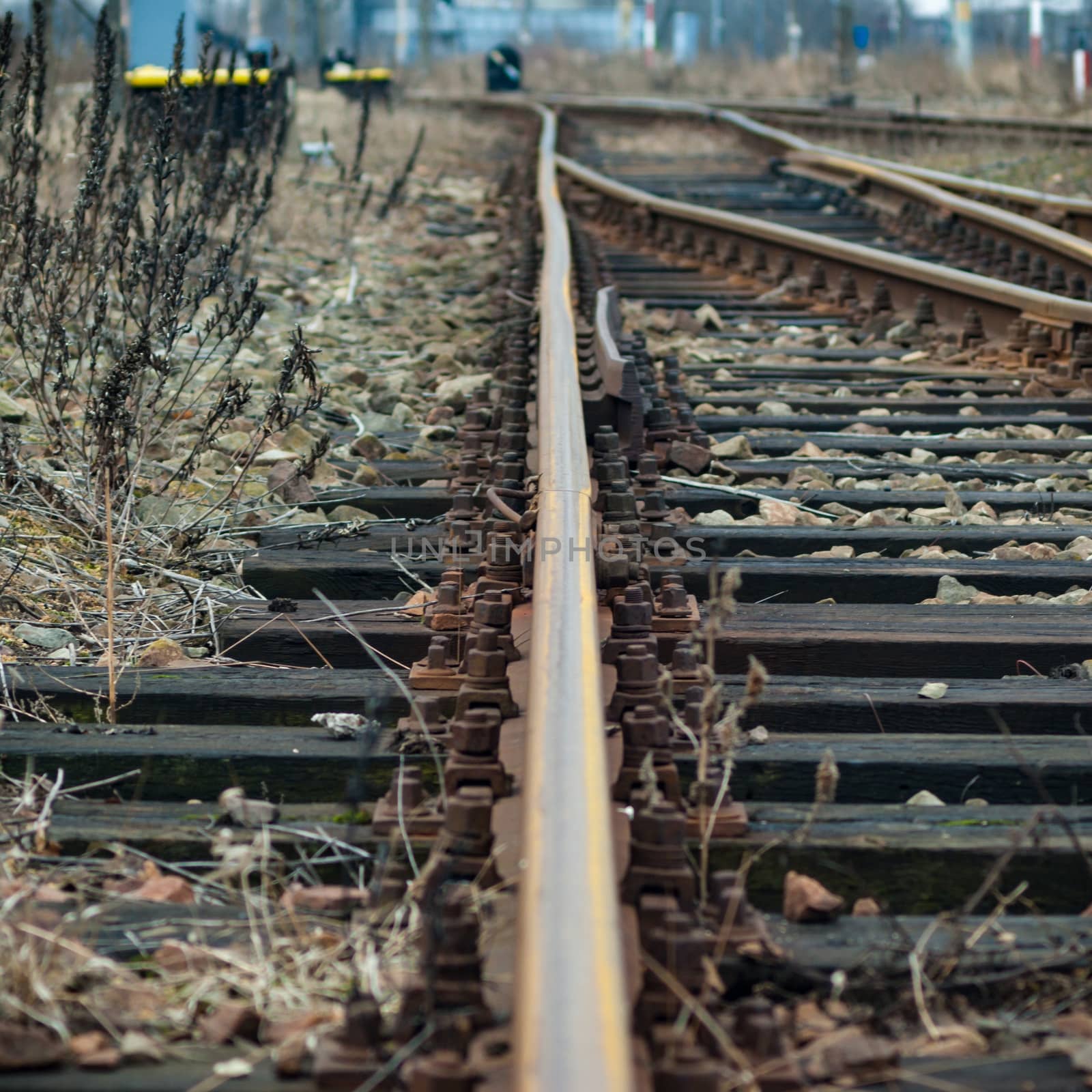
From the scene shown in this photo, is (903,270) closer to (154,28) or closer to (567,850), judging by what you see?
(567,850)

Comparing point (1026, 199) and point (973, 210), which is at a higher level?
point (1026, 199)

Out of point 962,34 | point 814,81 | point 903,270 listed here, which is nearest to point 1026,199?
point 903,270

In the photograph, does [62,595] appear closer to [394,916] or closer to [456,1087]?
[394,916]

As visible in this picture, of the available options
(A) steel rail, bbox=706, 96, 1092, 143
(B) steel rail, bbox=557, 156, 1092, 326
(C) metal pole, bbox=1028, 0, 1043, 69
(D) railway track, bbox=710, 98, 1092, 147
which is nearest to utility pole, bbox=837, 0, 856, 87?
(C) metal pole, bbox=1028, 0, 1043, 69

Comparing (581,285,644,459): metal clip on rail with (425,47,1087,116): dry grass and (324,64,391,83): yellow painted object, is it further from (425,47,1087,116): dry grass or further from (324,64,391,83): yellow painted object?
(324,64,391,83): yellow painted object

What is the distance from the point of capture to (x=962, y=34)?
105 ft

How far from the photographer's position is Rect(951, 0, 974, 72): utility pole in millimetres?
30875

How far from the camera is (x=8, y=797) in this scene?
268 cm

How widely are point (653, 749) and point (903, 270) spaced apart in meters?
5.37

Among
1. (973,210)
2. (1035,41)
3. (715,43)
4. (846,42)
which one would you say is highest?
(715,43)

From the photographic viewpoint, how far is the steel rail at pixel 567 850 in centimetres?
152

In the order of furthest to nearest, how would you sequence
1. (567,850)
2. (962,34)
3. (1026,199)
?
(962,34), (1026,199), (567,850)

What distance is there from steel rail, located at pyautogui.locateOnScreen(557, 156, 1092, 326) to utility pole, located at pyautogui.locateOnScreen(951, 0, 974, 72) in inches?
910

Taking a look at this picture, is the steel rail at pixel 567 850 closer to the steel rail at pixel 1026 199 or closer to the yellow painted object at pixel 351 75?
Result: the steel rail at pixel 1026 199
